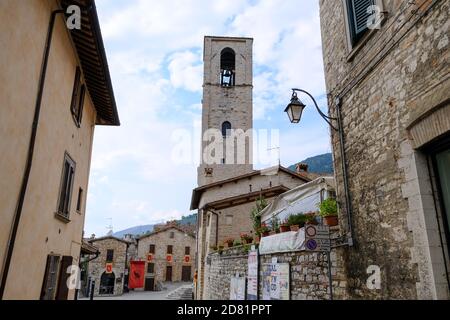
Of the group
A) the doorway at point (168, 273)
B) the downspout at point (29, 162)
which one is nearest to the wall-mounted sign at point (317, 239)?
the downspout at point (29, 162)

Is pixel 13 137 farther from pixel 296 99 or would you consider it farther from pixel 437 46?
pixel 437 46

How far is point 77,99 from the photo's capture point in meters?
8.27

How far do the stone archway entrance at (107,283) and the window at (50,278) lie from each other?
31254mm

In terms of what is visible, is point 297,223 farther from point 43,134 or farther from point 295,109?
point 43,134

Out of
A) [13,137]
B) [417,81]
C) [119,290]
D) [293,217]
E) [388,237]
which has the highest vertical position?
[417,81]

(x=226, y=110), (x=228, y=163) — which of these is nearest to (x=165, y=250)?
(x=228, y=163)

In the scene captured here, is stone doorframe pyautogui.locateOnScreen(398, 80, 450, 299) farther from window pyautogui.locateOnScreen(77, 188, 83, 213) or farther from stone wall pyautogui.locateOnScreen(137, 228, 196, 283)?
stone wall pyautogui.locateOnScreen(137, 228, 196, 283)

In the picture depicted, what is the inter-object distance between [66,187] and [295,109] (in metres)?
5.72

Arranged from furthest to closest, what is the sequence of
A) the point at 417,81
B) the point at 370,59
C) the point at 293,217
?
the point at 293,217, the point at 370,59, the point at 417,81

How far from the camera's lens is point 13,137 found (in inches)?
191

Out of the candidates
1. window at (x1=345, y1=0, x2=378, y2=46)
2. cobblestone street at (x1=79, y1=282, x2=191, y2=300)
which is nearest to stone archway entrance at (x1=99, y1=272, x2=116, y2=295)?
cobblestone street at (x1=79, y1=282, x2=191, y2=300)

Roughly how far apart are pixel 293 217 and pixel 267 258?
5.37ft
